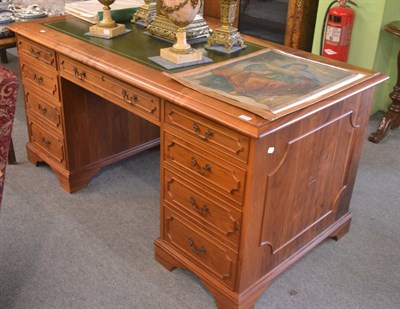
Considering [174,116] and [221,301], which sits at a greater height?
[174,116]

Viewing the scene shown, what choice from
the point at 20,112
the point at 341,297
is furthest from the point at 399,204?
the point at 20,112

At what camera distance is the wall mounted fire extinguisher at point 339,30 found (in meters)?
2.99

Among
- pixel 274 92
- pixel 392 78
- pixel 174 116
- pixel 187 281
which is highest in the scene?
pixel 274 92

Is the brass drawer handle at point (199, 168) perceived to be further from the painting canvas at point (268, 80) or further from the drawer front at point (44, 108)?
the drawer front at point (44, 108)

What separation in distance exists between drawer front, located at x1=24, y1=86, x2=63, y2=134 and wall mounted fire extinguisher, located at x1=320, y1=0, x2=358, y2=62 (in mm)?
1746

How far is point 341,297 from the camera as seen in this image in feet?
5.92

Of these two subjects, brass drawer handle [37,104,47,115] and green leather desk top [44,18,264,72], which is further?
brass drawer handle [37,104,47,115]

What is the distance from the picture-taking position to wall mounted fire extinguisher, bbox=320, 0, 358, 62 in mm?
2986

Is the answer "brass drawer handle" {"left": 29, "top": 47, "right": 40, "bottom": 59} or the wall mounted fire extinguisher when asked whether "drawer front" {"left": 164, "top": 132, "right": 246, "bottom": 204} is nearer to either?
"brass drawer handle" {"left": 29, "top": 47, "right": 40, "bottom": 59}

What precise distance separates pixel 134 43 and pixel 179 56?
36 centimetres

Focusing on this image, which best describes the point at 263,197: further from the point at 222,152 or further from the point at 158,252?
the point at 158,252

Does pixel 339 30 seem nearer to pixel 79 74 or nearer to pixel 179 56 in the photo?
pixel 179 56

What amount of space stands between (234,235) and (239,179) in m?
0.21

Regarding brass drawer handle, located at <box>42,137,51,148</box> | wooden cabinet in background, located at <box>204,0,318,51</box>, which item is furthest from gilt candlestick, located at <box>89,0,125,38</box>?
wooden cabinet in background, located at <box>204,0,318,51</box>
